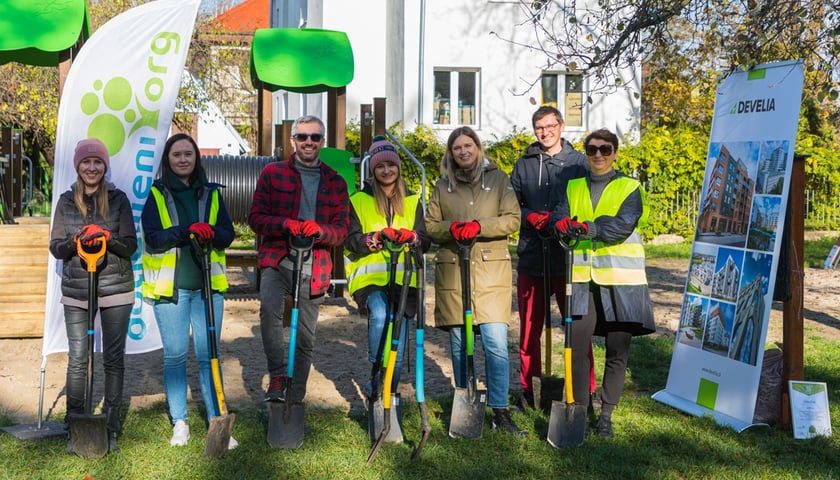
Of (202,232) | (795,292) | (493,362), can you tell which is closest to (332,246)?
(202,232)

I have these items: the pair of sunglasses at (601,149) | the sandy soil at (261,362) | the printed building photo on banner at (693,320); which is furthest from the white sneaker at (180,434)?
the printed building photo on banner at (693,320)

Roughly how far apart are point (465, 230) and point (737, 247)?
1.99 metres

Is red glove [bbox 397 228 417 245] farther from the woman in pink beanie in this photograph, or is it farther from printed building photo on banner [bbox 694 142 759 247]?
printed building photo on banner [bbox 694 142 759 247]

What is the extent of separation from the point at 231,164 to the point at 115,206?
232 inches

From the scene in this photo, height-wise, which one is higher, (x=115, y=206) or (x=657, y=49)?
(x=657, y=49)

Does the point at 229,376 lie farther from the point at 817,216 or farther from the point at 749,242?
the point at 817,216

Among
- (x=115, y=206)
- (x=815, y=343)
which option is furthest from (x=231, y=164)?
(x=815, y=343)

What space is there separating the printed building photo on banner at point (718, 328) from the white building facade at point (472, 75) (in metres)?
14.3

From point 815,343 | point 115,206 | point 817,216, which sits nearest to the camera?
point 115,206

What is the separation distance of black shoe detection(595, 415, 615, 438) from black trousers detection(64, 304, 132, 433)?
286 cm

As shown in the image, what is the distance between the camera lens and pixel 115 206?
17.0 ft

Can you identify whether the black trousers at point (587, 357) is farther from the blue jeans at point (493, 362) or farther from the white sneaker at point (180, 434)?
the white sneaker at point (180, 434)

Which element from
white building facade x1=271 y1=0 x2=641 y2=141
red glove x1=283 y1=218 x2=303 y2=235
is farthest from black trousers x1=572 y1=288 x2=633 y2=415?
white building facade x1=271 y1=0 x2=641 y2=141

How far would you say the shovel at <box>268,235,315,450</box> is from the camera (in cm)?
509
